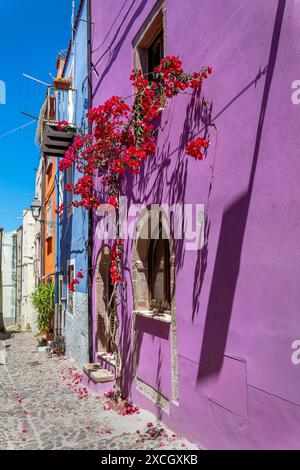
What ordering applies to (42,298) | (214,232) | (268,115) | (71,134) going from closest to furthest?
1. (268,115)
2. (214,232)
3. (71,134)
4. (42,298)

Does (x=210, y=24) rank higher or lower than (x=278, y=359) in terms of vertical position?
higher

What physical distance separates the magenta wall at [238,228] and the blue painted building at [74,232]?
4.63m

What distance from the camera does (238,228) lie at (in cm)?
382

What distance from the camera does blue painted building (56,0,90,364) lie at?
9852 millimetres

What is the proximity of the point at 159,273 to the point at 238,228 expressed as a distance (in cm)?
256

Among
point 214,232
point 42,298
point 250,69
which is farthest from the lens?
point 42,298

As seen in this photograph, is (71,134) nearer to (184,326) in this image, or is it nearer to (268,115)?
(184,326)

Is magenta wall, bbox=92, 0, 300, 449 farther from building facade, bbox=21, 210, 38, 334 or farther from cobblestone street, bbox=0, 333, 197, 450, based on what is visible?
building facade, bbox=21, 210, 38, 334

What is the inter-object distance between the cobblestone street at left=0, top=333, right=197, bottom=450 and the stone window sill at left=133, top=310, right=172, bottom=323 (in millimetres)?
1351

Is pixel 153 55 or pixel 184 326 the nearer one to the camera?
pixel 184 326
